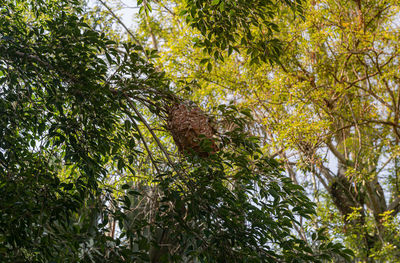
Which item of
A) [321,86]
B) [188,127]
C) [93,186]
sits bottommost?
[93,186]

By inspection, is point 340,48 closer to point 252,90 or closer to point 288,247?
point 252,90

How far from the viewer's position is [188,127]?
2730 millimetres

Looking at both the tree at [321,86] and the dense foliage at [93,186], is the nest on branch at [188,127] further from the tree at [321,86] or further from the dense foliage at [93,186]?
the tree at [321,86]

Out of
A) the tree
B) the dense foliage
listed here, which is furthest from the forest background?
the tree

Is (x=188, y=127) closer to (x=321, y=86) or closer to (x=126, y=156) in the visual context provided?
(x=126, y=156)

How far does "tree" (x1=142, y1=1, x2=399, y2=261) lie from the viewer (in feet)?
19.5

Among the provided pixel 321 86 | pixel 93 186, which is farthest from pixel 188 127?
pixel 321 86

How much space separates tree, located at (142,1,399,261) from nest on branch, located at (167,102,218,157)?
269 centimetres

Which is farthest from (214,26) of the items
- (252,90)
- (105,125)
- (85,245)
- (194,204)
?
(252,90)

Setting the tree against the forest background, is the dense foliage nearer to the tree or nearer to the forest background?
the forest background

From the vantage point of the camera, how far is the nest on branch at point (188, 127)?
2.73 metres

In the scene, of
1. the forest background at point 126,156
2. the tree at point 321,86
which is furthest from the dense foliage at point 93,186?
the tree at point 321,86

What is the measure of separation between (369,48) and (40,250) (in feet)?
16.8

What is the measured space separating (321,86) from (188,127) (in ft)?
12.3
